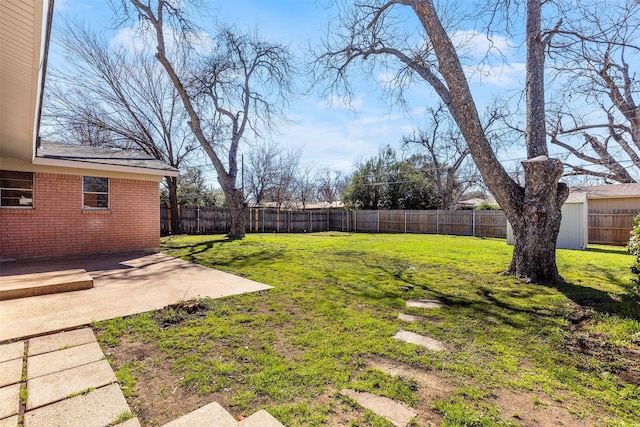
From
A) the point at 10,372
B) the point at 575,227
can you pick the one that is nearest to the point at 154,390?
the point at 10,372

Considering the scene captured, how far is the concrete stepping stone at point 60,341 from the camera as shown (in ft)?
8.16

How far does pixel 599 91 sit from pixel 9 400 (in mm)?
14503

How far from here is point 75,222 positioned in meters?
7.31

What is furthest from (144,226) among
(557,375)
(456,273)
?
(557,375)

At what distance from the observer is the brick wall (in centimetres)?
666

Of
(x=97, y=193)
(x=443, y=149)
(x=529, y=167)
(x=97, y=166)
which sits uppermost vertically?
(x=443, y=149)

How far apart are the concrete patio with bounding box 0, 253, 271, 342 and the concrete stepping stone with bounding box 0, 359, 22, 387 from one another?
56 cm

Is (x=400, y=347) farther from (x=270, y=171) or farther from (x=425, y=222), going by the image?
(x=270, y=171)

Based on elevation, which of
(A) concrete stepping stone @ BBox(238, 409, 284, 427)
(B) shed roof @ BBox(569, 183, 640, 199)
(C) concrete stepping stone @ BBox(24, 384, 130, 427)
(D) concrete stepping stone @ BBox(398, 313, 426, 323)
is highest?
(B) shed roof @ BBox(569, 183, 640, 199)

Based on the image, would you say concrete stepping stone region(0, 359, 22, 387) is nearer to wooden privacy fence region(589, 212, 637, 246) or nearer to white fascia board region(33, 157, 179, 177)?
white fascia board region(33, 157, 179, 177)

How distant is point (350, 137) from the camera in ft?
73.8

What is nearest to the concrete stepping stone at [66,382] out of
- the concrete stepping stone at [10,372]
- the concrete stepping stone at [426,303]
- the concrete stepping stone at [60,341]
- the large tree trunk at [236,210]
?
the concrete stepping stone at [10,372]

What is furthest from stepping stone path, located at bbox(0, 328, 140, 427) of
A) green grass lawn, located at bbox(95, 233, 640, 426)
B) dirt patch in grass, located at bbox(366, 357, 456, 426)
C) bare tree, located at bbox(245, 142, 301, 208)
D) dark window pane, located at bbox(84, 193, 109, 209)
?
bare tree, located at bbox(245, 142, 301, 208)

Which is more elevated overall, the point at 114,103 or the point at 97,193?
the point at 114,103
